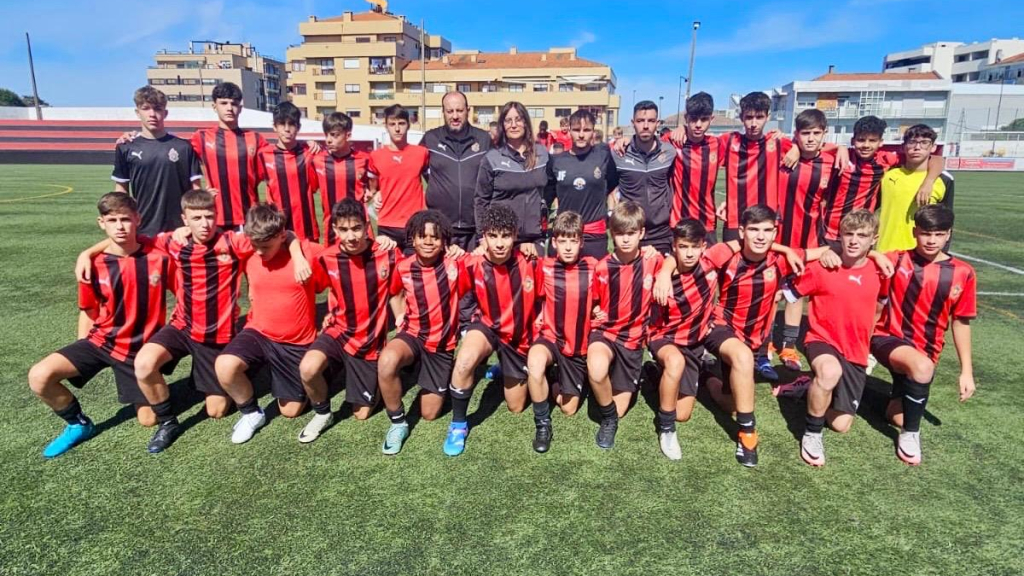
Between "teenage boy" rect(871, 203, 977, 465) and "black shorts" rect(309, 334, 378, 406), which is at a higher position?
"teenage boy" rect(871, 203, 977, 465)

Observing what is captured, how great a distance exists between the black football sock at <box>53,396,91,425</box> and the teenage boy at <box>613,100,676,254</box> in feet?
12.8

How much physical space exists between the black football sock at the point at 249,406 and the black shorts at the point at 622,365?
2.01 m

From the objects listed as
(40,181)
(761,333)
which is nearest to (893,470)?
(761,333)

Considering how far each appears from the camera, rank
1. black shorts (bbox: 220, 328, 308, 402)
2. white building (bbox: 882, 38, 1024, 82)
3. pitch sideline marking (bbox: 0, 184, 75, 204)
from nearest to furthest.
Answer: black shorts (bbox: 220, 328, 308, 402) < pitch sideline marking (bbox: 0, 184, 75, 204) < white building (bbox: 882, 38, 1024, 82)

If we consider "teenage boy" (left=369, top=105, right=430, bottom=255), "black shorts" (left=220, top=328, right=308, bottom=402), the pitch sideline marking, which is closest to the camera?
"black shorts" (left=220, top=328, right=308, bottom=402)

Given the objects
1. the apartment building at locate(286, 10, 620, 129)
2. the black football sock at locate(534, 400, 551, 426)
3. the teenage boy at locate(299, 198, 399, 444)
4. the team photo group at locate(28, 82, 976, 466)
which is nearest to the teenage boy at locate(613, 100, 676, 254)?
the team photo group at locate(28, 82, 976, 466)

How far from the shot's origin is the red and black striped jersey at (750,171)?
4.74 m

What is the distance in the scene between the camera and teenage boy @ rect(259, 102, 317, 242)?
15.3ft

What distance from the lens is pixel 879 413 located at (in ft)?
12.0

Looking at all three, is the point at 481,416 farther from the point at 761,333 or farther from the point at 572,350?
the point at 761,333

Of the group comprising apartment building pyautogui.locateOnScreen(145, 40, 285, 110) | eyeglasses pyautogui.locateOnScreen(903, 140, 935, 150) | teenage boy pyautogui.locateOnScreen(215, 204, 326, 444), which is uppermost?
apartment building pyautogui.locateOnScreen(145, 40, 285, 110)

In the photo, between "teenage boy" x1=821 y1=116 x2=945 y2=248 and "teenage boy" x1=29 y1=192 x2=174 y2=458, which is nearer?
"teenage boy" x1=29 y1=192 x2=174 y2=458

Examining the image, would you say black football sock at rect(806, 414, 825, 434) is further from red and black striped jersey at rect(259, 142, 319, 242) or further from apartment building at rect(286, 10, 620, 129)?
apartment building at rect(286, 10, 620, 129)

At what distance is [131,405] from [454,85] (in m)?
56.2
